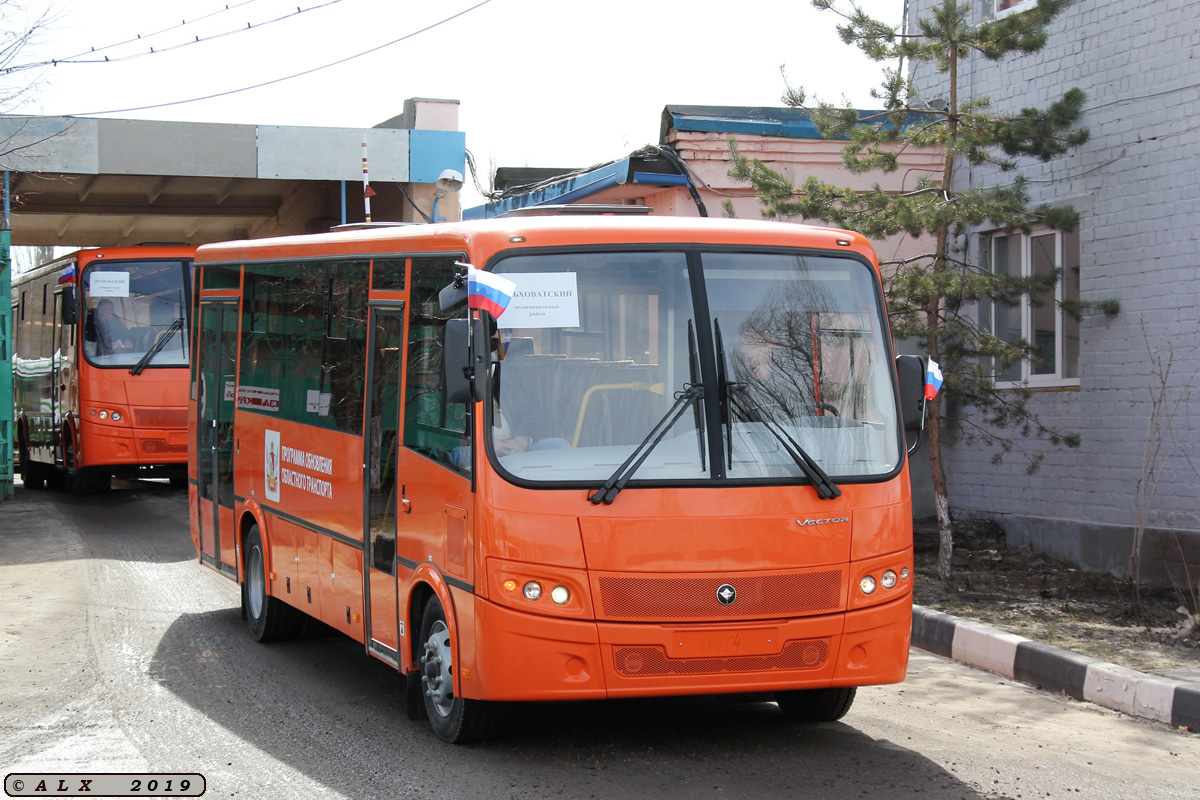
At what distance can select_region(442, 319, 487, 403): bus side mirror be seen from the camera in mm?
5590

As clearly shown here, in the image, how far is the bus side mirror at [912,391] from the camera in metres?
6.31

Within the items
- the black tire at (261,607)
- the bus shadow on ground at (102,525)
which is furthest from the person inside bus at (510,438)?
the bus shadow on ground at (102,525)

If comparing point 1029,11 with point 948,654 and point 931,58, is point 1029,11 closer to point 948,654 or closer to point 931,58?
point 931,58

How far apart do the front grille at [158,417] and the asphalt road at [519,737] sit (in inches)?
319

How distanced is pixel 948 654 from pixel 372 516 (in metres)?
4.20

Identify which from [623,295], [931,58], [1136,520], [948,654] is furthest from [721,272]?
[1136,520]

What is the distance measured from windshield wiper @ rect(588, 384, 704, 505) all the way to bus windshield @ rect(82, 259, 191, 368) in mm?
12838

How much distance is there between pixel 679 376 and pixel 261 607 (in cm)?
453

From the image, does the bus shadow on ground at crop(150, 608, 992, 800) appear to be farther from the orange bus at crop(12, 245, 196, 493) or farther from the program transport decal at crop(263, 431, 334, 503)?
the orange bus at crop(12, 245, 196, 493)

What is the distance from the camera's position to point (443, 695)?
6199mm

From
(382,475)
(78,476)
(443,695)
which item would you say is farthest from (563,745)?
(78,476)

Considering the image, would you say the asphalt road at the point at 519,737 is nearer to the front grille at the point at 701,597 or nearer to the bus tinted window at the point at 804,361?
the front grille at the point at 701,597

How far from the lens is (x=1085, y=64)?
39.3 feet

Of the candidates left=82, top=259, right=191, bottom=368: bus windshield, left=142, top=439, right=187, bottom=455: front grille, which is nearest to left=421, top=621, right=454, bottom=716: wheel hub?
left=142, top=439, right=187, bottom=455: front grille
